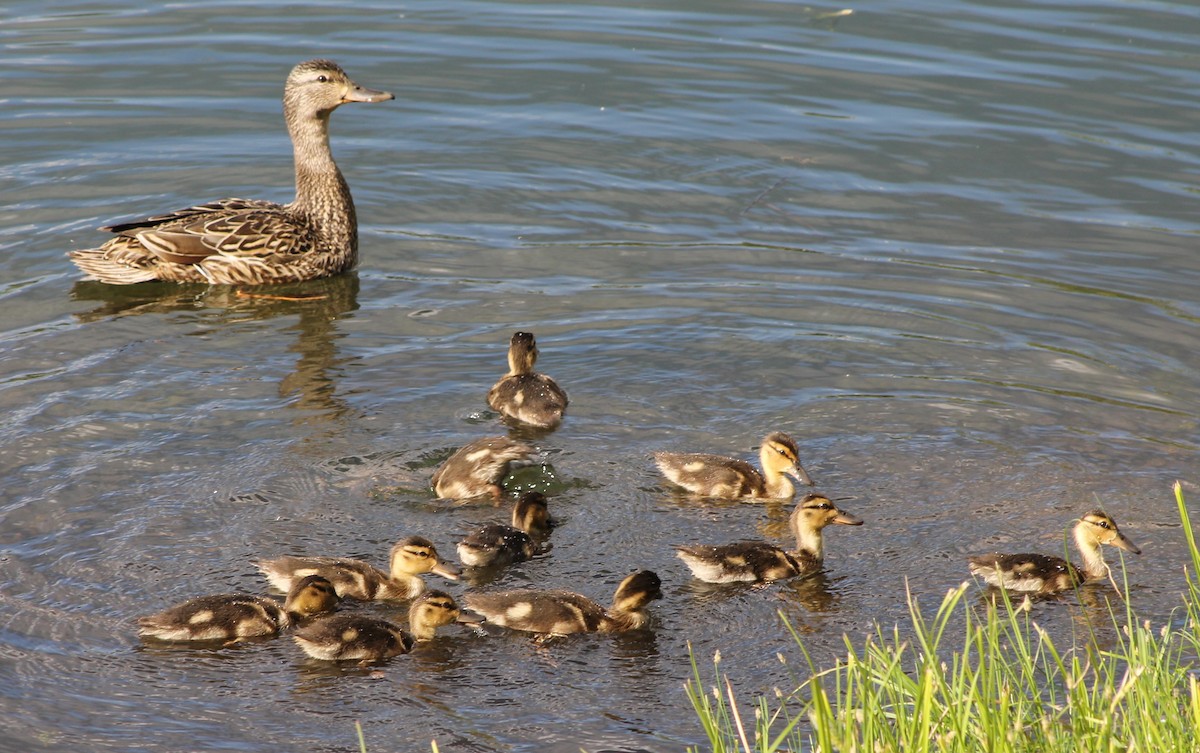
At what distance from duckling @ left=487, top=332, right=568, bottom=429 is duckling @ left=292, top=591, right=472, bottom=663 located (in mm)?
2073

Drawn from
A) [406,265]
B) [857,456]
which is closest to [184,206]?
[406,265]

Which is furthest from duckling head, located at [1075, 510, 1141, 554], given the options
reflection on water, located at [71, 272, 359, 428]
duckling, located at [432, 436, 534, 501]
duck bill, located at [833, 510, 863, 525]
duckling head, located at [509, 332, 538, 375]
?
reflection on water, located at [71, 272, 359, 428]

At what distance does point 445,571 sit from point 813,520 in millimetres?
1665

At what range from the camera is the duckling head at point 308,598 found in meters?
6.10

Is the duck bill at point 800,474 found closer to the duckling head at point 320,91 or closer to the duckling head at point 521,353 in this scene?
the duckling head at point 521,353

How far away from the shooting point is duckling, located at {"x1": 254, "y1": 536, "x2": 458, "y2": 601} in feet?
20.9

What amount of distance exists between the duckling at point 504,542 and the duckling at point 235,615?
717 millimetres

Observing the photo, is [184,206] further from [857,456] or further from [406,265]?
[857,456]

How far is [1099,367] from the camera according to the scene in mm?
9047

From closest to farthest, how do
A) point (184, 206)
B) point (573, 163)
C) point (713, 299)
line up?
point (713, 299) → point (184, 206) → point (573, 163)

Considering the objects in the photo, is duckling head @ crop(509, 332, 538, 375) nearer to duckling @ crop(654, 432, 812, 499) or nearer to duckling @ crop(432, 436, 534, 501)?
duckling @ crop(432, 436, 534, 501)

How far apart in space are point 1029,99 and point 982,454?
7063 millimetres

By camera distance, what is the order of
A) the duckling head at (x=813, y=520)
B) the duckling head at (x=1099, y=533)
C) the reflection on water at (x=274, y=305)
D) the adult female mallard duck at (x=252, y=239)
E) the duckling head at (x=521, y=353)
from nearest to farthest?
1. the duckling head at (x=1099, y=533)
2. the duckling head at (x=813, y=520)
3. the duckling head at (x=521, y=353)
4. the reflection on water at (x=274, y=305)
5. the adult female mallard duck at (x=252, y=239)

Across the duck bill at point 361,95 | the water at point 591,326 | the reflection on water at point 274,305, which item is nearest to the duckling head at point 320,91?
the duck bill at point 361,95
